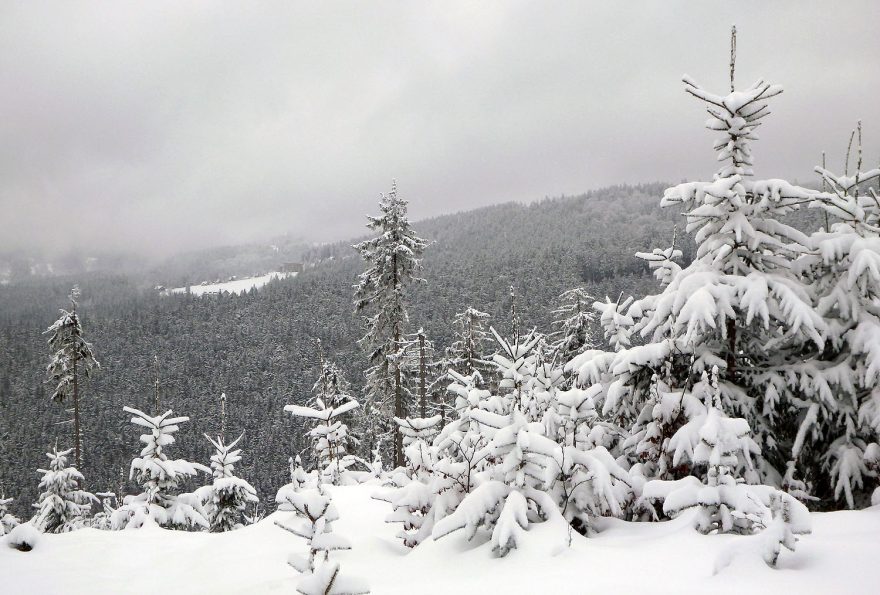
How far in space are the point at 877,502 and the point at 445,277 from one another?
156674 mm

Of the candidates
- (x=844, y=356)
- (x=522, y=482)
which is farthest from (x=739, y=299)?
(x=522, y=482)

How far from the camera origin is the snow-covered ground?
3623 mm

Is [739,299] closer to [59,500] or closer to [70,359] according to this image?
[59,500]

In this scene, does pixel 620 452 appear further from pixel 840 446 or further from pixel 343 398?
pixel 343 398

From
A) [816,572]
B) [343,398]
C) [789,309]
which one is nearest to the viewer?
[816,572]

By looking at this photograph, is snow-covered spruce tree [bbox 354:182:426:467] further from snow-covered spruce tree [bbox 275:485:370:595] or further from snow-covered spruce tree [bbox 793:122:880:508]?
snow-covered spruce tree [bbox 275:485:370:595]

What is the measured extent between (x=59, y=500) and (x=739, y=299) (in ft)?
78.3

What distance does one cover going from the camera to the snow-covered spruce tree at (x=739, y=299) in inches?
250

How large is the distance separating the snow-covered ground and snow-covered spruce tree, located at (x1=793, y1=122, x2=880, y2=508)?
1139 millimetres

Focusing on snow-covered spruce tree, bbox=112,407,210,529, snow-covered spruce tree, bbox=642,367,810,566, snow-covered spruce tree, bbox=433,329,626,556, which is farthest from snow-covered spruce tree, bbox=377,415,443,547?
snow-covered spruce tree, bbox=112,407,210,529

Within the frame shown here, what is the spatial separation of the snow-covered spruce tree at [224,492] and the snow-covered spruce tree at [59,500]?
279 inches

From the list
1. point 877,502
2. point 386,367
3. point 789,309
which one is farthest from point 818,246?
point 386,367

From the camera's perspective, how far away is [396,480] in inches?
303

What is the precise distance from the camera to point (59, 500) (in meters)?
19.1
